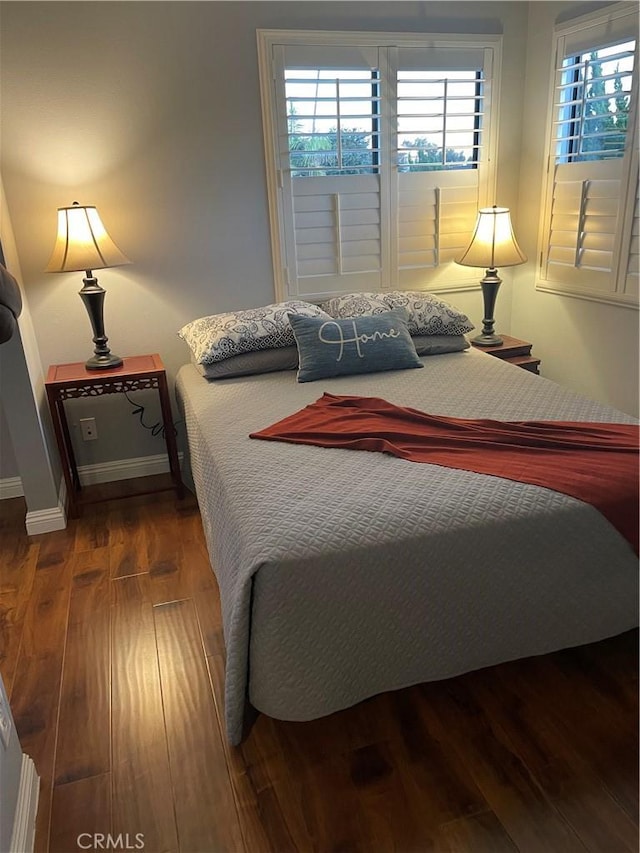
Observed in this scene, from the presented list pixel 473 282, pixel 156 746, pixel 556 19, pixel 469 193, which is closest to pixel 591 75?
pixel 556 19

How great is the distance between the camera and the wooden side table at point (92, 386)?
2.66 metres

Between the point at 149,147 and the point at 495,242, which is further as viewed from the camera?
the point at 495,242

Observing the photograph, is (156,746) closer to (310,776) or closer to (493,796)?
(310,776)

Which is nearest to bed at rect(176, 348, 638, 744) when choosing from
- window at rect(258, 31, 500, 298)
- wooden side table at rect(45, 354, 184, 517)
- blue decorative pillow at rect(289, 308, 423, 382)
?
blue decorative pillow at rect(289, 308, 423, 382)

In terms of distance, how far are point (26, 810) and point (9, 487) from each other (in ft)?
6.53

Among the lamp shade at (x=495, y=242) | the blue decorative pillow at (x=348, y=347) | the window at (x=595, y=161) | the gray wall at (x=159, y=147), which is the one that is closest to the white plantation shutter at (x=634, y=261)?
the window at (x=595, y=161)

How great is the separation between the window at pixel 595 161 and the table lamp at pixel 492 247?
281 mm

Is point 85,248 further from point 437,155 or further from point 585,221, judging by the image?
point 585,221

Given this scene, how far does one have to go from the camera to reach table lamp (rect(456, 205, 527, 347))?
124 inches

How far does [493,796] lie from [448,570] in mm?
531

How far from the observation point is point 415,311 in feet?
9.61

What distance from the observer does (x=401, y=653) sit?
1.50 metres

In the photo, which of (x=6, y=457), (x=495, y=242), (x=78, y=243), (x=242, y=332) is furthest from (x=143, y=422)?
(x=495, y=242)

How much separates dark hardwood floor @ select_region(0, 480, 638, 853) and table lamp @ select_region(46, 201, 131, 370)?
1433mm
